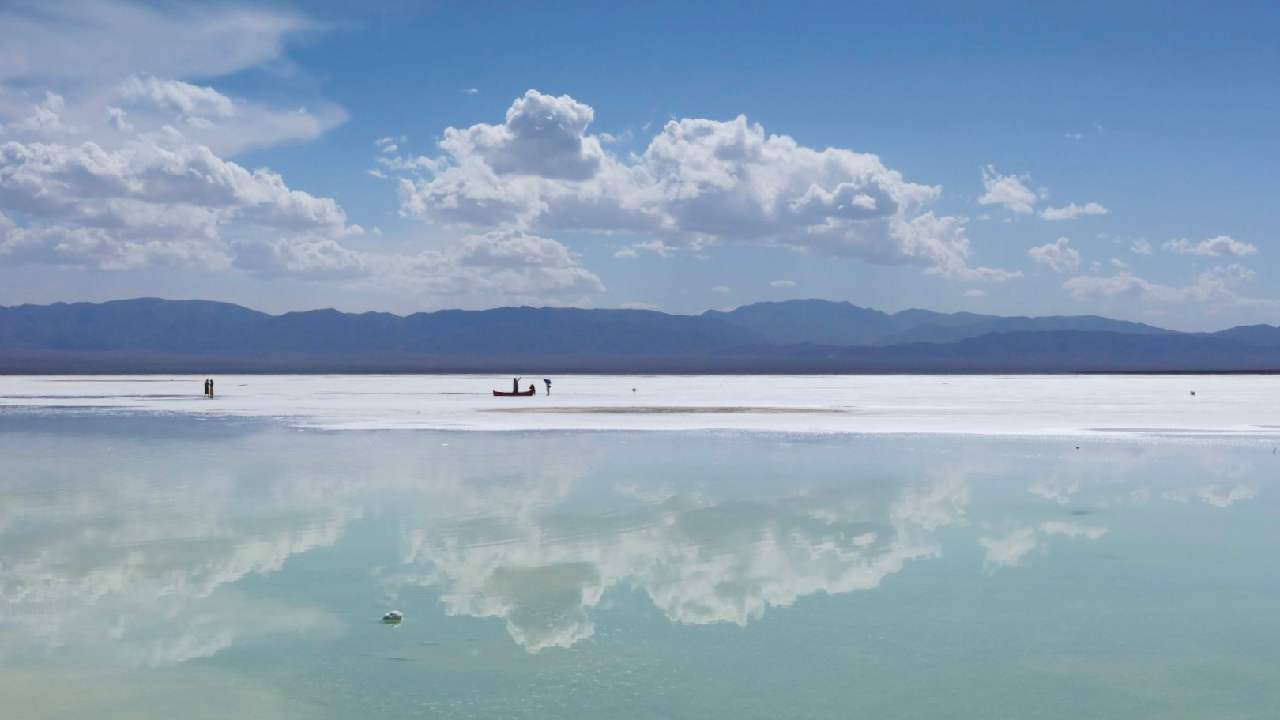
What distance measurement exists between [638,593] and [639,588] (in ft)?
0.80

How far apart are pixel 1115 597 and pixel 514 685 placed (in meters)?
7.13

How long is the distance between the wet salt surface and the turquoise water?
2.0 inches

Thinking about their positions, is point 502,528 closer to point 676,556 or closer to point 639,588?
point 676,556

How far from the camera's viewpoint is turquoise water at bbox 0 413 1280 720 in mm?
8688

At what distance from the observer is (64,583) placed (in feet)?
40.9

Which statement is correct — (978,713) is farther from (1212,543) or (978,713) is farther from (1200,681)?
(1212,543)

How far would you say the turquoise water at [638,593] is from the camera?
869cm

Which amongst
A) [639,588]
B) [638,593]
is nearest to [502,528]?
[639,588]

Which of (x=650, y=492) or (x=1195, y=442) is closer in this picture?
(x=650, y=492)

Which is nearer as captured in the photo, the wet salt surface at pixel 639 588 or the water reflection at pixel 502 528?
the wet salt surface at pixel 639 588

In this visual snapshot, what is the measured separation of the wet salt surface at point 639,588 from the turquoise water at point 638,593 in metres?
0.05

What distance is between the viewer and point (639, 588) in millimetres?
12320

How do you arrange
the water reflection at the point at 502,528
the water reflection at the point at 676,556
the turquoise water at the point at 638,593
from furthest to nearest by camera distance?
the water reflection at the point at 676,556
the water reflection at the point at 502,528
the turquoise water at the point at 638,593

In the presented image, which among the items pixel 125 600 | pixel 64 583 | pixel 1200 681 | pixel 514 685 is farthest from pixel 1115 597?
pixel 64 583
